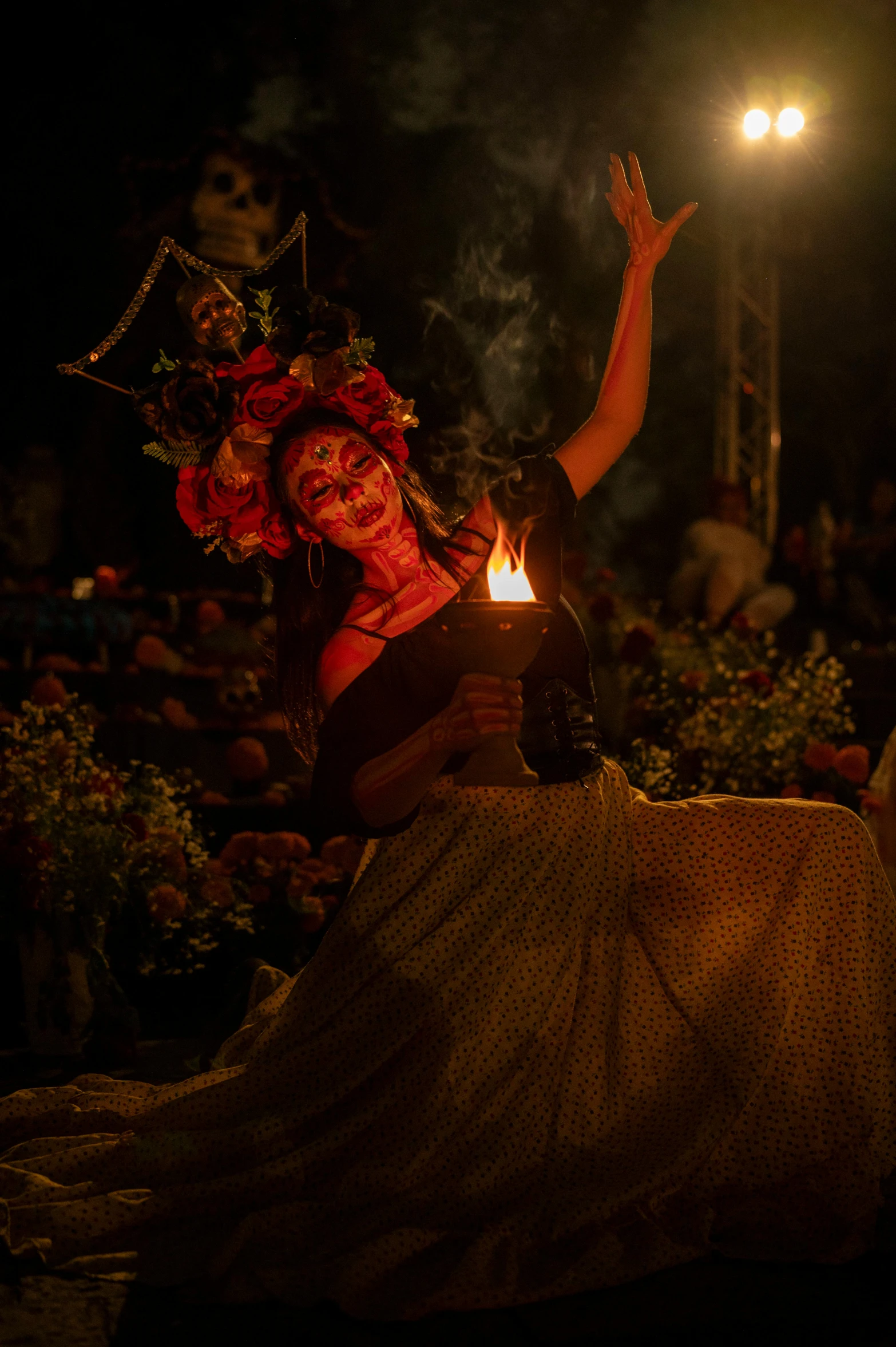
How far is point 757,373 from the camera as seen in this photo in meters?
10.0

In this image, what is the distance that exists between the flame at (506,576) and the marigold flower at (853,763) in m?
3.02

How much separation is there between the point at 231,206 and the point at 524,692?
349 inches

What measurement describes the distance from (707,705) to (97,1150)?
3.57m

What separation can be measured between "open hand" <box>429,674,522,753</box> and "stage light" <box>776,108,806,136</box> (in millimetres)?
7259

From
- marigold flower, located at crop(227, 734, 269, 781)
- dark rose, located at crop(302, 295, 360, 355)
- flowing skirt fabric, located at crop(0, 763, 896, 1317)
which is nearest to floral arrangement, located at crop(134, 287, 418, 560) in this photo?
dark rose, located at crop(302, 295, 360, 355)

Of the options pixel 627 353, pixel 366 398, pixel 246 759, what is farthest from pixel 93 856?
pixel 627 353

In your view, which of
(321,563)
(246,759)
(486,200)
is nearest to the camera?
(321,563)

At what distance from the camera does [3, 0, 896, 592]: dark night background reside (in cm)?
513

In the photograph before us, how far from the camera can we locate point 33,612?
8.17m

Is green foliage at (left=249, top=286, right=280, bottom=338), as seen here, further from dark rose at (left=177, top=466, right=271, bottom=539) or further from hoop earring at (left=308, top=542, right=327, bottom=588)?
hoop earring at (left=308, top=542, right=327, bottom=588)

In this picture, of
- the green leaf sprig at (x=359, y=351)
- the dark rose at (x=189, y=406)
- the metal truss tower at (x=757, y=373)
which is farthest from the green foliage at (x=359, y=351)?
the metal truss tower at (x=757, y=373)

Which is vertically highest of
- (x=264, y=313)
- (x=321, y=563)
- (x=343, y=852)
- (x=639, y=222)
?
(x=639, y=222)

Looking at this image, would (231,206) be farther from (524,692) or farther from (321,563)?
(524,692)

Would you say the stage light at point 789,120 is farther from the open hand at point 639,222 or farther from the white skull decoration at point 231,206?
the open hand at point 639,222
